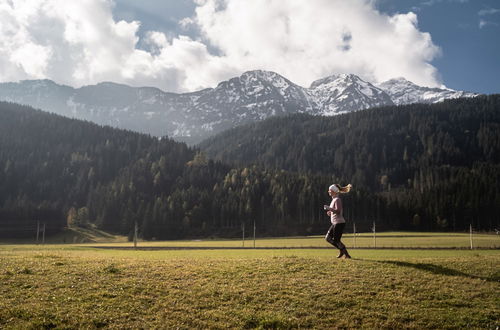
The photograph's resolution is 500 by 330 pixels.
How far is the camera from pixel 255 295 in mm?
14688

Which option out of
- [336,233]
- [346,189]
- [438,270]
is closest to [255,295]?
[336,233]

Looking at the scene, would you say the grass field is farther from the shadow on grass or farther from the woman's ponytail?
the woman's ponytail

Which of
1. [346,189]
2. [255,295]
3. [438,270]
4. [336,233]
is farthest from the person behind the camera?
[346,189]

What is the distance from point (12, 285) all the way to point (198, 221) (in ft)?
423

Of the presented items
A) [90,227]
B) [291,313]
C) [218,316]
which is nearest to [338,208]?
[291,313]

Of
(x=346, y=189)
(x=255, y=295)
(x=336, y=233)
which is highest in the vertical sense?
(x=346, y=189)

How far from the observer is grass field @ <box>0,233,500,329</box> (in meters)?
12.7

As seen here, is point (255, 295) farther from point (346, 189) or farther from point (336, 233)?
point (346, 189)

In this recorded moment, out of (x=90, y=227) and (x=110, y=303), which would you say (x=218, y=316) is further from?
(x=90, y=227)

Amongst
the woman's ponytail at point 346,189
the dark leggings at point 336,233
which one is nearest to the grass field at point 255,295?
the dark leggings at point 336,233

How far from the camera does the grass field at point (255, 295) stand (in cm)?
1273

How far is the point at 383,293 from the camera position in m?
14.8

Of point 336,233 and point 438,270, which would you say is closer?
point 438,270

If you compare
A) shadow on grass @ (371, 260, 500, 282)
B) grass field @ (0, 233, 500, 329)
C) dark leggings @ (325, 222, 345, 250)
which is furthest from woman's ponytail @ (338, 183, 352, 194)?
shadow on grass @ (371, 260, 500, 282)
